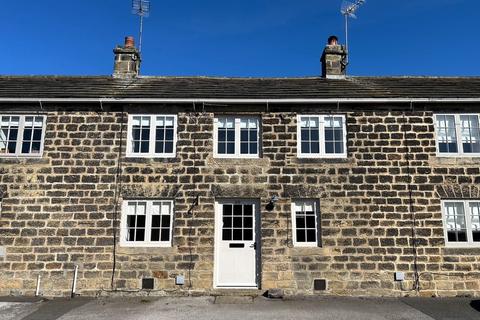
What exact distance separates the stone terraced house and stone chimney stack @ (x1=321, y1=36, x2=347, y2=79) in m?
2.37

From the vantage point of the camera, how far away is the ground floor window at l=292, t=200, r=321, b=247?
1068 cm

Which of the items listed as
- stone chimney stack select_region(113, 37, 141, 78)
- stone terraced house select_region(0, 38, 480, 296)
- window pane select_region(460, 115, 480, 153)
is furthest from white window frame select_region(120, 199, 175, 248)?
window pane select_region(460, 115, 480, 153)

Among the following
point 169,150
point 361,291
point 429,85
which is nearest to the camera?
point 361,291

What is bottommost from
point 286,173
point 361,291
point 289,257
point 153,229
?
point 361,291

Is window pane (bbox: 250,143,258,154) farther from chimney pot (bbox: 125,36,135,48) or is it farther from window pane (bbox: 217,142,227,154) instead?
chimney pot (bbox: 125,36,135,48)

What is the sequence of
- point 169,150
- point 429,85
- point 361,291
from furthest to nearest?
1. point 429,85
2. point 169,150
3. point 361,291

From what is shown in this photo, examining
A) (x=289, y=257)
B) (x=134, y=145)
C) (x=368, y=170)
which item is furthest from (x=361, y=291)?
(x=134, y=145)

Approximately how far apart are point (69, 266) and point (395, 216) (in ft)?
27.3

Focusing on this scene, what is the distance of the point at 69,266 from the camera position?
1040 centimetres

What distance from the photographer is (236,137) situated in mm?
11273

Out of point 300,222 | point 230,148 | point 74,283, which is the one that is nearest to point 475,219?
point 300,222

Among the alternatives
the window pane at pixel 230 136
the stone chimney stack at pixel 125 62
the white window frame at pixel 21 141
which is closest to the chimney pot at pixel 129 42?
the stone chimney stack at pixel 125 62

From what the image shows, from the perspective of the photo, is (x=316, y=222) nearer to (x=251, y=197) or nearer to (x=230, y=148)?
(x=251, y=197)

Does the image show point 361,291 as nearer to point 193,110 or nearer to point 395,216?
point 395,216
